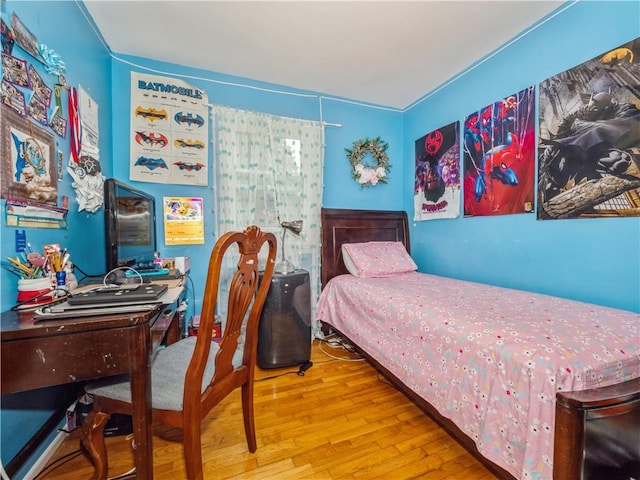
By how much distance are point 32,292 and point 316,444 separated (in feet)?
4.66

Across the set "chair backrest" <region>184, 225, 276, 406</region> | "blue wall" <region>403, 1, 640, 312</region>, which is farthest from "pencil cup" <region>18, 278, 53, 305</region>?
"blue wall" <region>403, 1, 640, 312</region>

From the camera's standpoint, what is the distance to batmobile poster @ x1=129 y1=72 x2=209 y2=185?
2.19 m

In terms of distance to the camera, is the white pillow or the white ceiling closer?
the white ceiling

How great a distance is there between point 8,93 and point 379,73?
8.07ft

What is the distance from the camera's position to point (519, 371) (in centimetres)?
91

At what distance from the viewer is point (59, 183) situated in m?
1.35

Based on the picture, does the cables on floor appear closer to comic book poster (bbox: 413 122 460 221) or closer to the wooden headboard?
the wooden headboard

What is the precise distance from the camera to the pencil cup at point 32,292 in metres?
0.99

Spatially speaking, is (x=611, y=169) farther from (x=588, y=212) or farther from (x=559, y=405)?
(x=559, y=405)

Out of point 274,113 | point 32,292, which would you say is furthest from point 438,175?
point 32,292

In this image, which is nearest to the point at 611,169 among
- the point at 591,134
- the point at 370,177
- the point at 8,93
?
the point at 591,134

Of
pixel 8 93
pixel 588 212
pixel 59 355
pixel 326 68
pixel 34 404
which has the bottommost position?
pixel 34 404

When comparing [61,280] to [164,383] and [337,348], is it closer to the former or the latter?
[164,383]

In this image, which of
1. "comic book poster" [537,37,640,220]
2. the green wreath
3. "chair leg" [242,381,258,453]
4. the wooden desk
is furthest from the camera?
the green wreath
